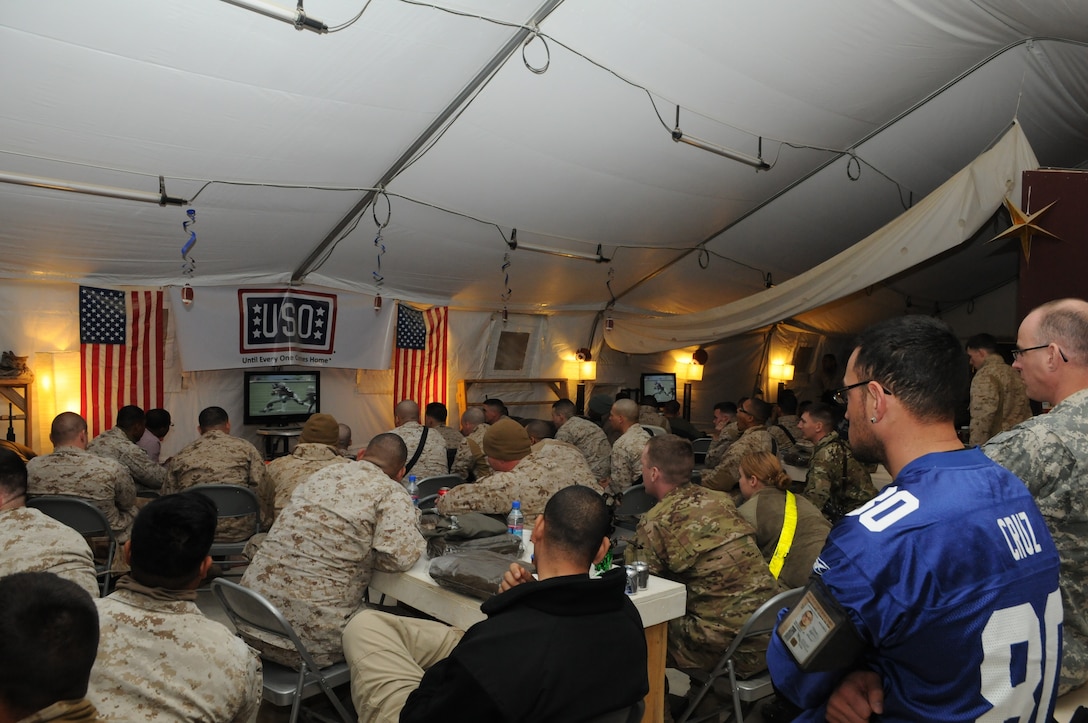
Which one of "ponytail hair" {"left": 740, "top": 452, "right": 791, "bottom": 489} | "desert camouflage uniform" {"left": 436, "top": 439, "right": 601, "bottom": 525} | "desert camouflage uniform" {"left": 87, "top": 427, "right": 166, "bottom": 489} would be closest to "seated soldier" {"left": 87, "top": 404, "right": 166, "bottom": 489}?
"desert camouflage uniform" {"left": 87, "top": 427, "right": 166, "bottom": 489}

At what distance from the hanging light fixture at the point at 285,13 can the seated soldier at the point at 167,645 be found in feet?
8.31

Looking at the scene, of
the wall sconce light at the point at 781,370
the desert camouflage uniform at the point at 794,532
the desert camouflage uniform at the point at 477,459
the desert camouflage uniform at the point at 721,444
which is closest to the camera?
the desert camouflage uniform at the point at 794,532

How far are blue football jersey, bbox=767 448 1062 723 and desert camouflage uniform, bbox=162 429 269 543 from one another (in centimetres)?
401

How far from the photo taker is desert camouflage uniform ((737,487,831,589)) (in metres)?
3.17

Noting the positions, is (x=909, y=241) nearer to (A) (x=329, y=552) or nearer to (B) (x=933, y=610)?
(A) (x=329, y=552)

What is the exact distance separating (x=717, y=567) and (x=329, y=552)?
4.94ft

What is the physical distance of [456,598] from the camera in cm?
271

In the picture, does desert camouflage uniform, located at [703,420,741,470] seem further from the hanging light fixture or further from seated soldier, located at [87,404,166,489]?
the hanging light fixture

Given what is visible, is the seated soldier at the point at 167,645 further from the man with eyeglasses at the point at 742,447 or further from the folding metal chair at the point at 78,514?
the man with eyeglasses at the point at 742,447

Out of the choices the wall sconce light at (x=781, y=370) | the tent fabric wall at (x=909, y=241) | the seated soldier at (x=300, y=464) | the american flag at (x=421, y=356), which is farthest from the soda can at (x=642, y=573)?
the wall sconce light at (x=781, y=370)

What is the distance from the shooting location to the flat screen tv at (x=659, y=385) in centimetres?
1135

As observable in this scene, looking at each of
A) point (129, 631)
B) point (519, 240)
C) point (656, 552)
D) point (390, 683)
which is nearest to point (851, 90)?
point (519, 240)

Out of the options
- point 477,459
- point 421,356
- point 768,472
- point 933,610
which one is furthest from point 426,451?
point 933,610

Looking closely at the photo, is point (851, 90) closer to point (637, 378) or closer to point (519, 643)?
point (519, 643)
